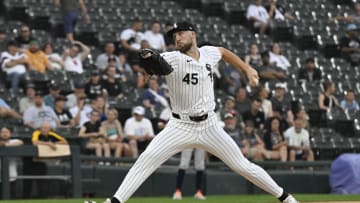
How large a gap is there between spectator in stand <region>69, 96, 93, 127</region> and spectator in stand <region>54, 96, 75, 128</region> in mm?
76

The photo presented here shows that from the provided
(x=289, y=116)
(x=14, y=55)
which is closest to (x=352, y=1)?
(x=289, y=116)

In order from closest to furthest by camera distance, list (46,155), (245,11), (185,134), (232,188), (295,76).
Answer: (185,134) < (46,155) < (232,188) < (295,76) < (245,11)

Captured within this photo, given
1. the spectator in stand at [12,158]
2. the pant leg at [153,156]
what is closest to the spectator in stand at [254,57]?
the spectator in stand at [12,158]

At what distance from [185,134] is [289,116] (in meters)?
10.00

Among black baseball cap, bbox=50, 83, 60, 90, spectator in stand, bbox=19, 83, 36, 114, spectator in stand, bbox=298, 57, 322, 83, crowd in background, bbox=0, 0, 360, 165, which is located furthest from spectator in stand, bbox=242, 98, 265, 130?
spectator in stand, bbox=19, 83, 36, 114

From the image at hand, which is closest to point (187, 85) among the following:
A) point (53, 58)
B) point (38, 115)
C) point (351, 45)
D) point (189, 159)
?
point (189, 159)

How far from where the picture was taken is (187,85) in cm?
1104

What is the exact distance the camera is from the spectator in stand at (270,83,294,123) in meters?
20.7

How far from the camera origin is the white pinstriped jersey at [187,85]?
11.0m

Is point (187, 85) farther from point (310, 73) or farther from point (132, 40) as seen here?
point (310, 73)

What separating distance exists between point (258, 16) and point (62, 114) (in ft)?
24.8

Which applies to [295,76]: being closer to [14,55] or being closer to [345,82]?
[345,82]

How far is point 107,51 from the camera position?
20.3 metres

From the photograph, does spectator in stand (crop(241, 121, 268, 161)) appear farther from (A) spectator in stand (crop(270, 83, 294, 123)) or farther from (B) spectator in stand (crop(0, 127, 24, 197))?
(B) spectator in stand (crop(0, 127, 24, 197))
